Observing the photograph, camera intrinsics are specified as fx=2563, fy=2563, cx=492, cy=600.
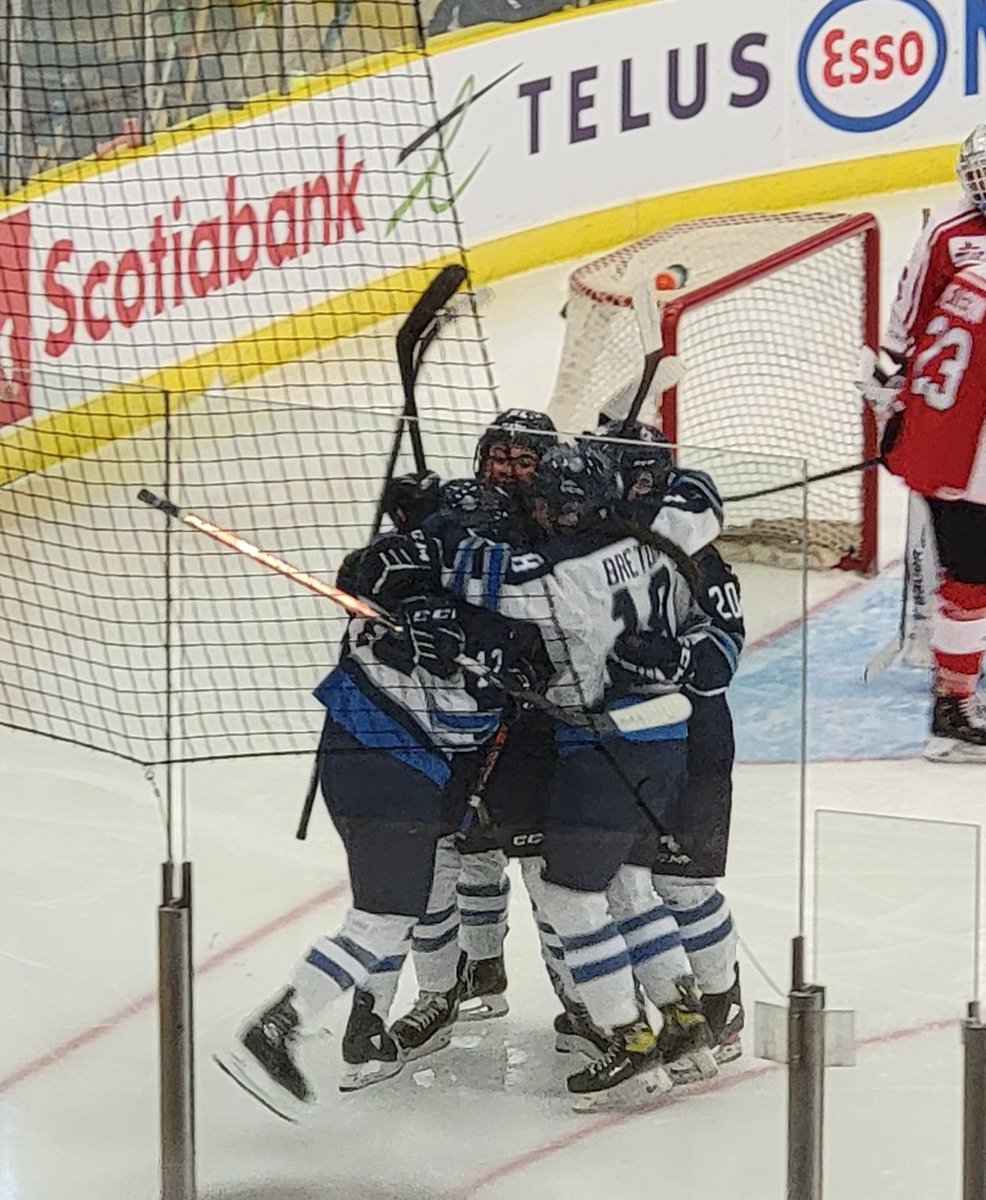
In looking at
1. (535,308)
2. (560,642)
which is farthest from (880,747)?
(535,308)

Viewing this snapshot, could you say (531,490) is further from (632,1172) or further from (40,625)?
(40,625)

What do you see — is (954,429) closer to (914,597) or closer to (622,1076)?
(914,597)

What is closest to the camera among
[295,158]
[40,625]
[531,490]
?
[531,490]

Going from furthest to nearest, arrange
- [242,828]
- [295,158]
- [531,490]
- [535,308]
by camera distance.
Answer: [535,308]
[295,158]
[242,828]
[531,490]

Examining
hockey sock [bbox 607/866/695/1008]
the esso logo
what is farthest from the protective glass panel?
the esso logo

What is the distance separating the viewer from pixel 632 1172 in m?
2.39

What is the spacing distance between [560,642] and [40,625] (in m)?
0.89

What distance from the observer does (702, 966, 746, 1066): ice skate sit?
2357mm

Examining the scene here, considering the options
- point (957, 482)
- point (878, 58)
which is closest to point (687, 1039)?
point (957, 482)

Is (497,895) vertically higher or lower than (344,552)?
lower

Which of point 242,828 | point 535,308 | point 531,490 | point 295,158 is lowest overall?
point 535,308

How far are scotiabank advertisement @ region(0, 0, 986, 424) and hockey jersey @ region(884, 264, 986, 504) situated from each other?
1.60 m

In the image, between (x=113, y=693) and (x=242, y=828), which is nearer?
(x=242, y=828)

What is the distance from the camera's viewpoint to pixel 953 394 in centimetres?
411
